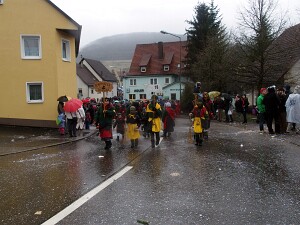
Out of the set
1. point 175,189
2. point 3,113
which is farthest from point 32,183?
point 3,113

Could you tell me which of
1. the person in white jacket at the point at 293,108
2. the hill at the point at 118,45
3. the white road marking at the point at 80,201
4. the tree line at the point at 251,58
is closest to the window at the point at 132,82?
the tree line at the point at 251,58

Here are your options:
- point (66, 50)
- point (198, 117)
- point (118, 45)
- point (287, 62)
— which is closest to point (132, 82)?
point (287, 62)

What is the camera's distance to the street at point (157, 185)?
539cm

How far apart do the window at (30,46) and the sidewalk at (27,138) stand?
397 centimetres

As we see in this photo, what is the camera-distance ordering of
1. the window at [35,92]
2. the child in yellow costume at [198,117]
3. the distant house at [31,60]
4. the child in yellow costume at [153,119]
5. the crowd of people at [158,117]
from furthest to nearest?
the window at [35,92]
the distant house at [31,60]
the child in yellow costume at [153,119]
the crowd of people at [158,117]
the child in yellow costume at [198,117]

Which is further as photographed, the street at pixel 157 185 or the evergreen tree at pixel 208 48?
the evergreen tree at pixel 208 48

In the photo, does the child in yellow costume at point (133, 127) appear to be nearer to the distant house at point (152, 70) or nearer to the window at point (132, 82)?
the distant house at point (152, 70)

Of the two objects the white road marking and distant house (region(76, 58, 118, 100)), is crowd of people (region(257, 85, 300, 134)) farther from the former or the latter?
distant house (region(76, 58, 118, 100))

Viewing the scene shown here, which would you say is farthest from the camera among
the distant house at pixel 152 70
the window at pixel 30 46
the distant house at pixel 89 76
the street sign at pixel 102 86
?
the distant house at pixel 152 70

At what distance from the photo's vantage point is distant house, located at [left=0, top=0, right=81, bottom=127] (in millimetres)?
19438

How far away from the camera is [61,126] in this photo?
16.8 m

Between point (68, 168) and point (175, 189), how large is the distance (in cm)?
340

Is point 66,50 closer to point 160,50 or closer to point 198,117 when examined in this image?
point 198,117

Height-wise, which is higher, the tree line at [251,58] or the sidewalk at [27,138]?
the tree line at [251,58]
